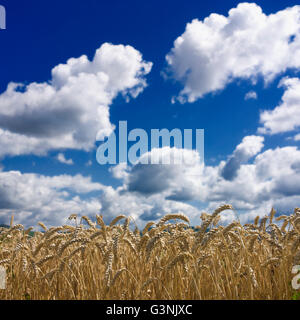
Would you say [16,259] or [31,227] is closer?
[16,259]

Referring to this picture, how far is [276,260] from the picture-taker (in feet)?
13.9

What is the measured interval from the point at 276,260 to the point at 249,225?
275cm

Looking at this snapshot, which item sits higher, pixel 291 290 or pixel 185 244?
pixel 185 244

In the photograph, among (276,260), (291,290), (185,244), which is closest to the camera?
(185,244)

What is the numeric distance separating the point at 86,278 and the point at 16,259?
74.2 inches

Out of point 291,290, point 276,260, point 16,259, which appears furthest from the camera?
point 16,259
